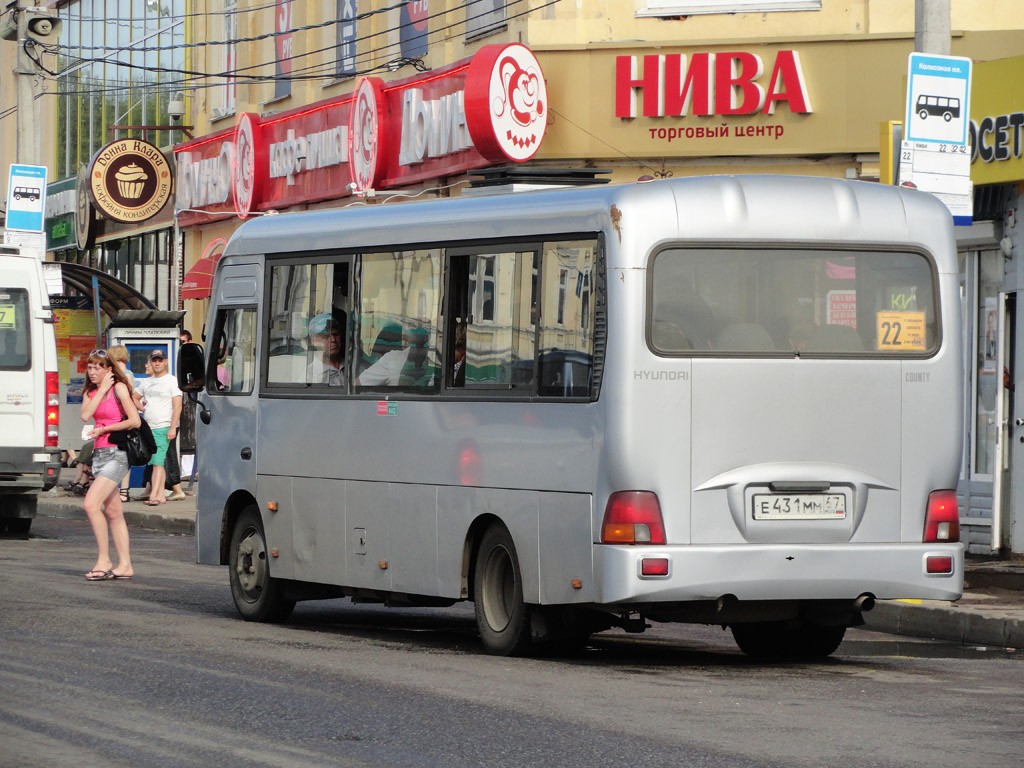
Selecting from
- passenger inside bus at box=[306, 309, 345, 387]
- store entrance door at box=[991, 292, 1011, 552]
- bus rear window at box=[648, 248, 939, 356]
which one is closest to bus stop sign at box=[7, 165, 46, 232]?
store entrance door at box=[991, 292, 1011, 552]

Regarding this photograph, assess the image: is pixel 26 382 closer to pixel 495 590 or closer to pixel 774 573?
pixel 495 590

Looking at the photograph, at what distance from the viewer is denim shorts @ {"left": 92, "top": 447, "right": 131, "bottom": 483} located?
15.4 meters

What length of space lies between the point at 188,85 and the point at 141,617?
23750 mm

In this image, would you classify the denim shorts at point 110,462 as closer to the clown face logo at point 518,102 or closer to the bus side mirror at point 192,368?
the bus side mirror at point 192,368

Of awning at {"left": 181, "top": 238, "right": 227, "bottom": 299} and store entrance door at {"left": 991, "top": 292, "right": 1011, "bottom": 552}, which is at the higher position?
awning at {"left": 181, "top": 238, "right": 227, "bottom": 299}

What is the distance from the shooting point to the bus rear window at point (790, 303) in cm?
1017

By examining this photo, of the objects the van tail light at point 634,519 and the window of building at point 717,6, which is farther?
the window of building at point 717,6

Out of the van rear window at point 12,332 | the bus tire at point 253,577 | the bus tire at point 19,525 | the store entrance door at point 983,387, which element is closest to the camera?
the bus tire at point 253,577

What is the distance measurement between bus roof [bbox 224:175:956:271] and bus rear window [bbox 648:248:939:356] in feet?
0.33

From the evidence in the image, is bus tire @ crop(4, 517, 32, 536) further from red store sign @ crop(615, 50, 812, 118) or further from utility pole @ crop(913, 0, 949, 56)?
utility pole @ crop(913, 0, 949, 56)

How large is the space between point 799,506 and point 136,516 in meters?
13.6

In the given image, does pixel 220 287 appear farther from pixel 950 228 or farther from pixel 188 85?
pixel 188 85

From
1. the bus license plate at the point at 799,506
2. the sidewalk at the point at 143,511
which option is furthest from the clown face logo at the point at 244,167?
the bus license plate at the point at 799,506

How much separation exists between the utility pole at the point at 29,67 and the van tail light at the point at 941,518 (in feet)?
67.9
